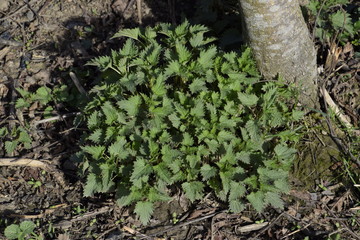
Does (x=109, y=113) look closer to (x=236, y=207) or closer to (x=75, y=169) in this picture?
(x=75, y=169)

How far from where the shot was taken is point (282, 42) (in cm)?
310

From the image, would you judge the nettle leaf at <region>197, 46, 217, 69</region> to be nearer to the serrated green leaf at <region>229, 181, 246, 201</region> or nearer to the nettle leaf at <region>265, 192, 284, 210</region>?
the serrated green leaf at <region>229, 181, 246, 201</region>

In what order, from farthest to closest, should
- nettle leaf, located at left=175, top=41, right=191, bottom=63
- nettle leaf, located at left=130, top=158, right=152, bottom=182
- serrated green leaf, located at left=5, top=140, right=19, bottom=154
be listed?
serrated green leaf, located at left=5, top=140, right=19, bottom=154, nettle leaf, located at left=175, top=41, right=191, bottom=63, nettle leaf, located at left=130, top=158, right=152, bottom=182

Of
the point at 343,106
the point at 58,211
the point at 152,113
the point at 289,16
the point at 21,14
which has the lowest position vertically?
the point at 58,211

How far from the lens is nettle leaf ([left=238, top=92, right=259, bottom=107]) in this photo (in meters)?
2.95

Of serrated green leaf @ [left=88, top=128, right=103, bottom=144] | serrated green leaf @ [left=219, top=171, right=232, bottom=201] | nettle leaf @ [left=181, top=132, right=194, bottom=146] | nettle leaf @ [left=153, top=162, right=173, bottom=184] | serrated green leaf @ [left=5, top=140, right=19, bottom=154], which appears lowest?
serrated green leaf @ [left=219, top=171, right=232, bottom=201]

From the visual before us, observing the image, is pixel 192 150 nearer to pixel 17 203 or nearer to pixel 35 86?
pixel 17 203

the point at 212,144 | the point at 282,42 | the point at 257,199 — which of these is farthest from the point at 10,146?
the point at 282,42

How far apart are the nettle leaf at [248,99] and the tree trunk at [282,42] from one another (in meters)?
0.36

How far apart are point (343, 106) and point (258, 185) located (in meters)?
1.06

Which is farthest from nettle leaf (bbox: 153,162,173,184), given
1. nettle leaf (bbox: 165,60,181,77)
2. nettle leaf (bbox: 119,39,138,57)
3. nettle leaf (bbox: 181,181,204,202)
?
nettle leaf (bbox: 119,39,138,57)

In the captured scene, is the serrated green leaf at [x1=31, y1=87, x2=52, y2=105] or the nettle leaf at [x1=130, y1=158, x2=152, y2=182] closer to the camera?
the nettle leaf at [x1=130, y1=158, x2=152, y2=182]

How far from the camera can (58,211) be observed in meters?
3.28

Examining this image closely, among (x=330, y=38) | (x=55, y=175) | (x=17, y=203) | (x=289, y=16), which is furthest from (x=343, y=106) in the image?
(x=17, y=203)
